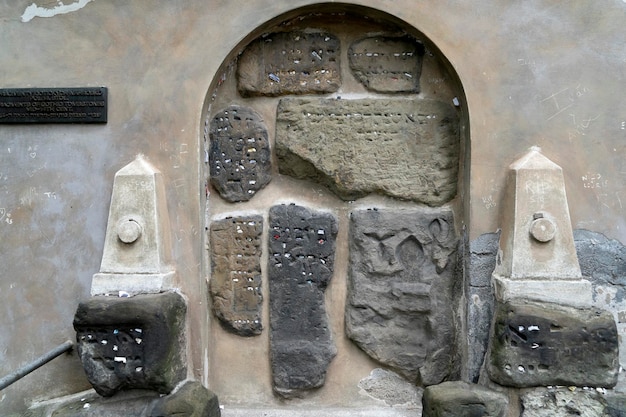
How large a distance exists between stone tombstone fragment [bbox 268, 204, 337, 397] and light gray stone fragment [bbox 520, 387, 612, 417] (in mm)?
986

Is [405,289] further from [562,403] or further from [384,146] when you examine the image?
[562,403]

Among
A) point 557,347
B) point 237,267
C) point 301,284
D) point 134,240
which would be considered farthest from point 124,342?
point 557,347

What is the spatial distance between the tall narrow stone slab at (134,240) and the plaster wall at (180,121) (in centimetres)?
12

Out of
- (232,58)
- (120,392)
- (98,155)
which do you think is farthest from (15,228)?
(232,58)

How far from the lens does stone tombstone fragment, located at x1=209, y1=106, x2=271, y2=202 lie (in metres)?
2.89

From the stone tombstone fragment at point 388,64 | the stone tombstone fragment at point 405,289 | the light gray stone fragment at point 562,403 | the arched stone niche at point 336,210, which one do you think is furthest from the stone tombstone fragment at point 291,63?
the light gray stone fragment at point 562,403

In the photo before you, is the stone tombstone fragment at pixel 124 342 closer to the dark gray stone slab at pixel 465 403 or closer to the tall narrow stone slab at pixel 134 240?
the tall narrow stone slab at pixel 134 240

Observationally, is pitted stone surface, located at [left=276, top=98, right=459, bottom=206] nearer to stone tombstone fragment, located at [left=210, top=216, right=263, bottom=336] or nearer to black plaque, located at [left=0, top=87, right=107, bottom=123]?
stone tombstone fragment, located at [left=210, top=216, right=263, bottom=336]

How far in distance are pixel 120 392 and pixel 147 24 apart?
1762mm

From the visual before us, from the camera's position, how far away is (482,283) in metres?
2.68

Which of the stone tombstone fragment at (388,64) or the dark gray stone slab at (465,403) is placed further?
Answer: the stone tombstone fragment at (388,64)

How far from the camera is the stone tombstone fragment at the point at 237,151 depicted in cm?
289

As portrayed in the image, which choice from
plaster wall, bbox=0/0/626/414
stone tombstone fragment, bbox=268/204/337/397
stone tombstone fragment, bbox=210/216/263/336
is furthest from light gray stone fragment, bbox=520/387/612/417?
stone tombstone fragment, bbox=210/216/263/336

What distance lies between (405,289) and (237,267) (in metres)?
0.88
